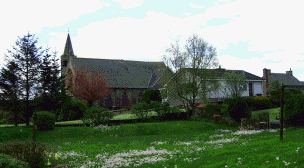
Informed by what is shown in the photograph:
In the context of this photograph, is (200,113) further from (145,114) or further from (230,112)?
(145,114)

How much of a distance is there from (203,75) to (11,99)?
19621 mm

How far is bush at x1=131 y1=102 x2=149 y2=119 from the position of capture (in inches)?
1123

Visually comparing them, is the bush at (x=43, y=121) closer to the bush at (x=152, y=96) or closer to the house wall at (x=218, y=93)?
the house wall at (x=218, y=93)

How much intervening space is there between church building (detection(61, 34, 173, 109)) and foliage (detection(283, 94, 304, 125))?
35006 mm

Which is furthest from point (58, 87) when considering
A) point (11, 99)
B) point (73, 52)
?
point (73, 52)

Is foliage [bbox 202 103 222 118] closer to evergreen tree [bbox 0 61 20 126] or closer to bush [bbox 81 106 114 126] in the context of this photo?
bush [bbox 81 106 114 126]

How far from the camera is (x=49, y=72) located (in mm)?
27500

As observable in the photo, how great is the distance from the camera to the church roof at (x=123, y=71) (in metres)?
58.4

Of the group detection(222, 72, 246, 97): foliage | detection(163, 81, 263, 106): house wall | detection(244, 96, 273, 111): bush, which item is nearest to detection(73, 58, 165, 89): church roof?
detection(163, 81, 263, 106): house wall

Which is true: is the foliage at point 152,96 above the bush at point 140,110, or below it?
above

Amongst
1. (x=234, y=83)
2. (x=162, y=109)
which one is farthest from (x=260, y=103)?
(x=162, y=109)

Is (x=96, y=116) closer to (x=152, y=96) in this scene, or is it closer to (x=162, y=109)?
(x=162, y=109)

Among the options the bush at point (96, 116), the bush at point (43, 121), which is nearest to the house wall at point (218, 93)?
the bush at point (96, 116)

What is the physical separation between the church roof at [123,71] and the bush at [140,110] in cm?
2783
